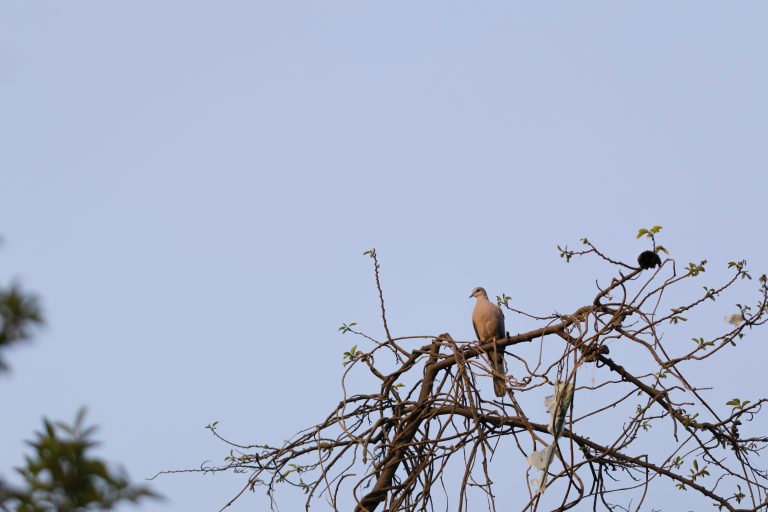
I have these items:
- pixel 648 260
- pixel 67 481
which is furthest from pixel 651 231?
pixel 67 481

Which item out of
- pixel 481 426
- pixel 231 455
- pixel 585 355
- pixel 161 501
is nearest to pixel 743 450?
pixel 585 355

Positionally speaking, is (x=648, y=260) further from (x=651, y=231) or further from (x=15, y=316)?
(x=15, y=316)

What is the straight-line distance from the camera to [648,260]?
132 inches

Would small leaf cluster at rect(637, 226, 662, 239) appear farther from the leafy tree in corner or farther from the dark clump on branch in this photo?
the leafy tree in corner

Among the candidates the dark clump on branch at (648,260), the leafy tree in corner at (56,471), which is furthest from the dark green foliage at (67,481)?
the dark clump on branch at (648,260)

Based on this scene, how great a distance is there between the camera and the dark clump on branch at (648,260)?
3.35m

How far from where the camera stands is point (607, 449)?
3574 millimetres

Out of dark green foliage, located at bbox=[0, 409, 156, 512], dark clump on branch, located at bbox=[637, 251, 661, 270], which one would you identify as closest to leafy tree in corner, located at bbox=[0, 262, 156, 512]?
dark green foliage, located at bbox=[0, 409, 156, 512]

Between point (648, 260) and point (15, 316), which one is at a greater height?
point (648, 260)

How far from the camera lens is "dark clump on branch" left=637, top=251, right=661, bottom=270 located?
11.0ft

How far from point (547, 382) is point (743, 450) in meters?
0.82

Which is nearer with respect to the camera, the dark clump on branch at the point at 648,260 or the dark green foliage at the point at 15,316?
the dark green foliage at the point at 15,316

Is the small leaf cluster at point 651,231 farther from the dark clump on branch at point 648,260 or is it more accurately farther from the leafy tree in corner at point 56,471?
the leafy tree in corner at point 56,471

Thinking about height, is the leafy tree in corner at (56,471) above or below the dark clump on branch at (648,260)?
below
